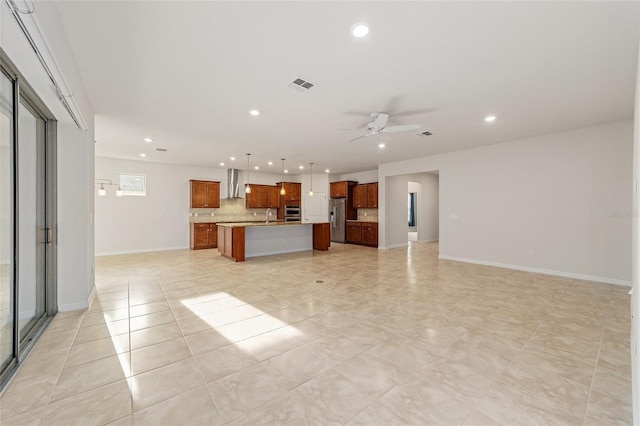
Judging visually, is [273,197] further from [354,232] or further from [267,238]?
[354,232]

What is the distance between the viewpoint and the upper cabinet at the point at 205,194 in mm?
8695

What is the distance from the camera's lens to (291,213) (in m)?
10.9

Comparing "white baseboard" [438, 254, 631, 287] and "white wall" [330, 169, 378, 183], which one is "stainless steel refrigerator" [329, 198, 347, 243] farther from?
"white baseboard" [438, 254, 631, 287]

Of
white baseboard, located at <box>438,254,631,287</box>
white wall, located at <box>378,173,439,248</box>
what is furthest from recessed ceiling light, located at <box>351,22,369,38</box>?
white wall, located at <box>378,173,439,248</box>

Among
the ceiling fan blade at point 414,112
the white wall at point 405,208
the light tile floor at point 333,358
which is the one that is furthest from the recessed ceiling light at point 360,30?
the white wall at point 405,208

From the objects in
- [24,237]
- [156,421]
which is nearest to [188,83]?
[24,237]

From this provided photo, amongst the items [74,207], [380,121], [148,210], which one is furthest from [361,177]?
[74,207]

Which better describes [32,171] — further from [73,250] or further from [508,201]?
[508,201]

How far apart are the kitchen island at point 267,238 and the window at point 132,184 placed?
9.39ft

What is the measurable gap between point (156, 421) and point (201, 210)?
825cm

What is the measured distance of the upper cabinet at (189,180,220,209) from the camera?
28.5 feet

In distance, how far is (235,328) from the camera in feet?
9.54

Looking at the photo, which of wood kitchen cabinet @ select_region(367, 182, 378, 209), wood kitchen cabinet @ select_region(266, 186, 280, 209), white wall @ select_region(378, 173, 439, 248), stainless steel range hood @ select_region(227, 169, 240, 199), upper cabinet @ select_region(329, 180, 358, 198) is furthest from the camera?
wood kitchen cabinet @ select_region(266, 186, 280, 209)

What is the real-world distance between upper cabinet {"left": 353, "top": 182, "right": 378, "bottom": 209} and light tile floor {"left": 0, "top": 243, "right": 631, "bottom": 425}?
529 cm
